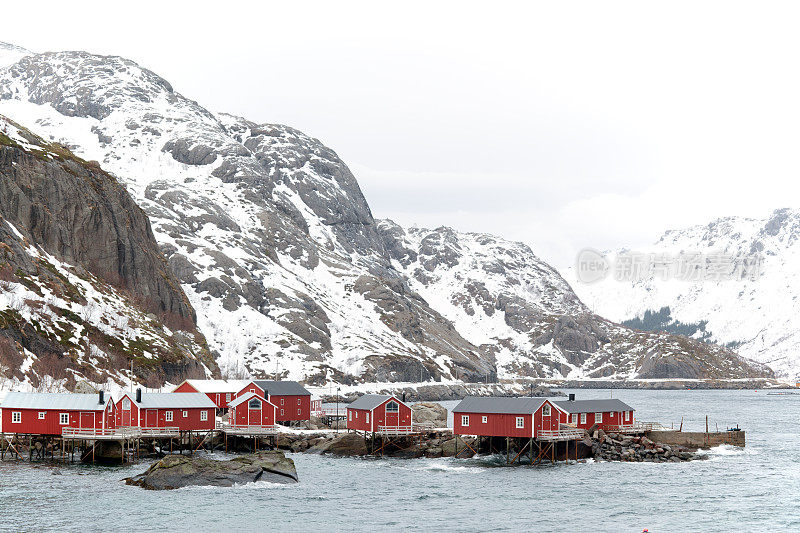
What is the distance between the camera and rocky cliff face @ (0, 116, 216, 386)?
143625 mm

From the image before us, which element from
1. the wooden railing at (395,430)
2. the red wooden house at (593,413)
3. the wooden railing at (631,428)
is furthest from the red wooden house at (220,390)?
the wooden railing at (631,428)

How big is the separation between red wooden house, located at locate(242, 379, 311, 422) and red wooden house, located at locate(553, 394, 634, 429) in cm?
4463

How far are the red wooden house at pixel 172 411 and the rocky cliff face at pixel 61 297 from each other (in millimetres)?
30297

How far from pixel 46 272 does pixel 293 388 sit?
57.6 metres

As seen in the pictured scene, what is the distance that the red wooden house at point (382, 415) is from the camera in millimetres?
118188

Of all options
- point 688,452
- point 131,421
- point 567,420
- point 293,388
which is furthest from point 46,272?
point 688,452

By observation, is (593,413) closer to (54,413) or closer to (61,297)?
(54,413)

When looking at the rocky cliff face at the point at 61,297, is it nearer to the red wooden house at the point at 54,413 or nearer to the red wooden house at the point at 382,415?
the red wooden house at the point at 54,413

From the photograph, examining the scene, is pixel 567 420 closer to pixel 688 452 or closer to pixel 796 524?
pixel 688 452

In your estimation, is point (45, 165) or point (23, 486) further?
point (45, 165)

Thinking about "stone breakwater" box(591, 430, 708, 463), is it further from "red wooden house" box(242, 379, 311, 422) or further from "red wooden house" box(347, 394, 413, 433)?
"red wooden house" box(242, 379, 311, 422)

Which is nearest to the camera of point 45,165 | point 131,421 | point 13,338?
point 131,421

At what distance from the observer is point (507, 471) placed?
102688 mm

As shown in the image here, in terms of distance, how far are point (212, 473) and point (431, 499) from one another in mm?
22085
